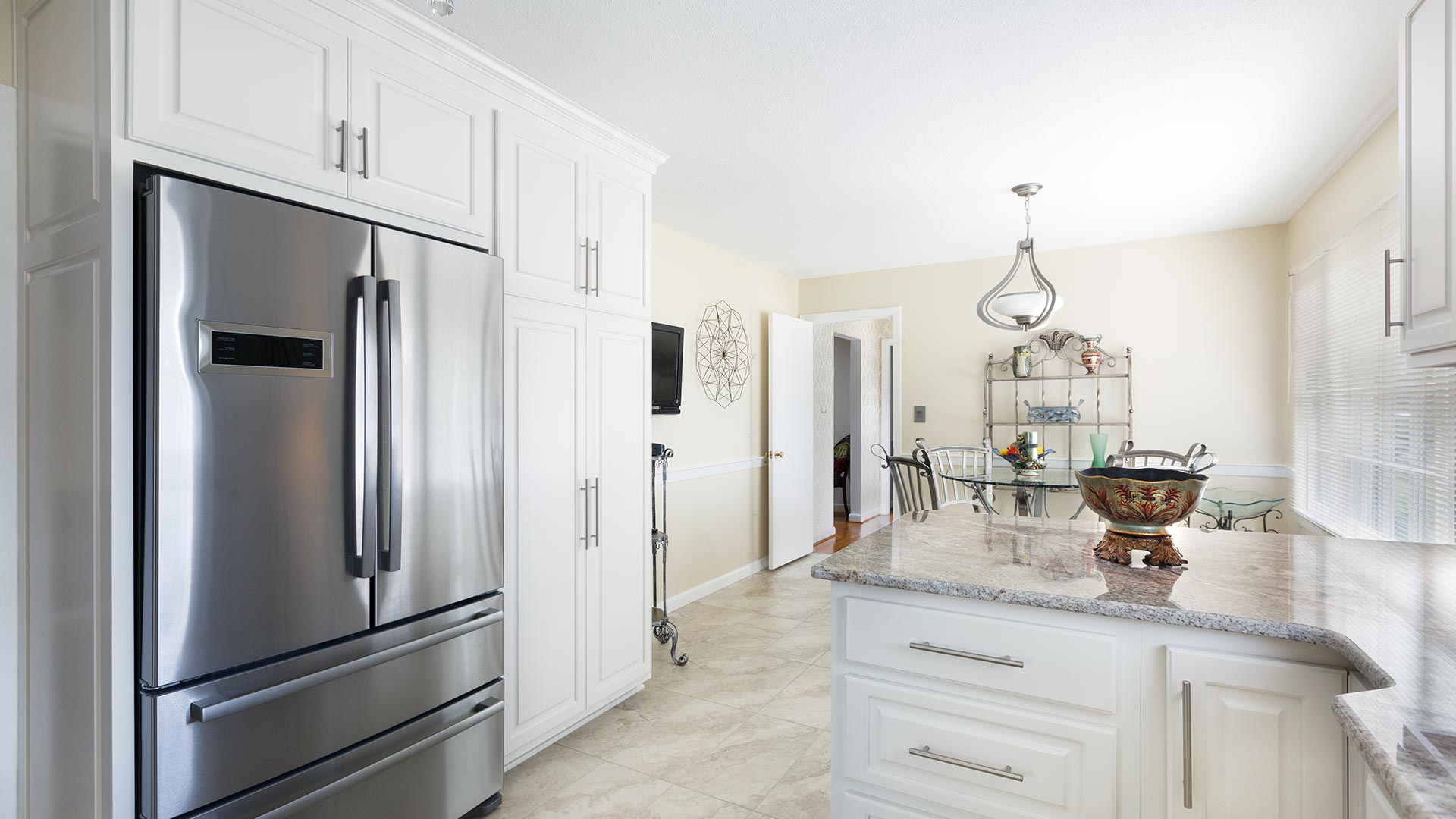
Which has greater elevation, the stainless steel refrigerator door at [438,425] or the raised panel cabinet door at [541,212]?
the raised panel cabinet door at [541,212]

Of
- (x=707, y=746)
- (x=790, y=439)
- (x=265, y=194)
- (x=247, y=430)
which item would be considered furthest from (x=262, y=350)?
(x=790, y=439)

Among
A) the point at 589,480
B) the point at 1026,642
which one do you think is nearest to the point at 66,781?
the point at 589,480

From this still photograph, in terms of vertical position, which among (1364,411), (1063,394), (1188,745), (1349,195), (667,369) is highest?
(1349,195)

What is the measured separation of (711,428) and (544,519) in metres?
2.42

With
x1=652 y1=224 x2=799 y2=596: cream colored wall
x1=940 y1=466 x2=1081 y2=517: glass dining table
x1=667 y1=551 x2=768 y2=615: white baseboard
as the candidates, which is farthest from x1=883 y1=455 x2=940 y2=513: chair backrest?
x1=667 y1=551 x2=768 y2=615: white baseboard

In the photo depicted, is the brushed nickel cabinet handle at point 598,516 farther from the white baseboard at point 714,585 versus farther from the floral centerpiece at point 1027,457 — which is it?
the floral centerpiece at point 1027,457

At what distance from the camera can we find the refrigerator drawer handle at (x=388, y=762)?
1.62 metres

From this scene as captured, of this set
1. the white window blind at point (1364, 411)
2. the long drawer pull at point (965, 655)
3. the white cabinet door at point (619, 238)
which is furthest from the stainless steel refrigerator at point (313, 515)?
the white window blind at point (1364, 411)

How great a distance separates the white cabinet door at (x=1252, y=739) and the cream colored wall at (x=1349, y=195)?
2225 mm

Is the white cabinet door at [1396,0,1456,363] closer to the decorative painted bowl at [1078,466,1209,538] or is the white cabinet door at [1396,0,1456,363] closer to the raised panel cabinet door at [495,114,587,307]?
the decorative painted bowl at [1078,466,1209,538]

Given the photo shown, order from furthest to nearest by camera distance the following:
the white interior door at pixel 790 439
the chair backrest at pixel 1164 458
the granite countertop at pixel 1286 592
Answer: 1. the white interior door at pixel 790 439
2. the chair backrest at pixel 1164 458
3. the granite countertop at pixel 1286 592

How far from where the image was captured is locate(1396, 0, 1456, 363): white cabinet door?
1250mm

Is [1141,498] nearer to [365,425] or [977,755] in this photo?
[977,755]

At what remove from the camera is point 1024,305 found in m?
3.73
